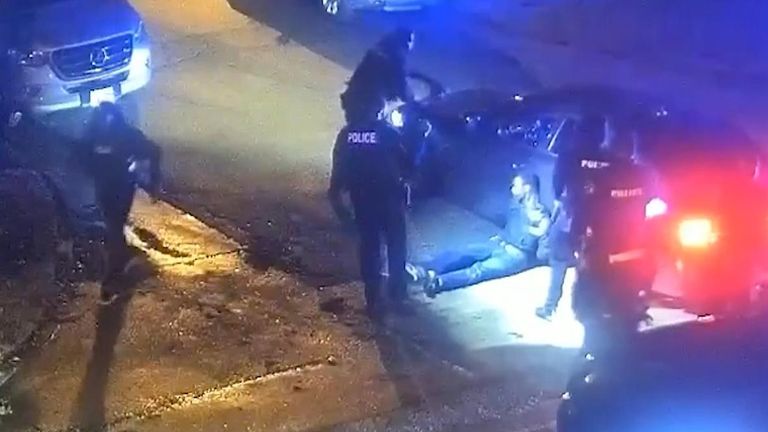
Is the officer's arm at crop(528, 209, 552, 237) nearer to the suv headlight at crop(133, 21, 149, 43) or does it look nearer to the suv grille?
the suv grille

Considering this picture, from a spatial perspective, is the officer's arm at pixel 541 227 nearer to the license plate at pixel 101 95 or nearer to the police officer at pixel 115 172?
the police officer at pixel 115 172

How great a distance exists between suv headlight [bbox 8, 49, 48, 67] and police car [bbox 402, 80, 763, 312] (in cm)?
491

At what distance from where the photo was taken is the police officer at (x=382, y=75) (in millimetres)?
9156

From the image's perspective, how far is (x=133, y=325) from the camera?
367 inches

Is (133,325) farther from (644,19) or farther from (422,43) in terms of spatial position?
(644,19)

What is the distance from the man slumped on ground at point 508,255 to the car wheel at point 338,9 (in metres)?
11.1

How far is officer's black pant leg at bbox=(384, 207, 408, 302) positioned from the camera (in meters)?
9.23

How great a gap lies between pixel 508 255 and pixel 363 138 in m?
1.74

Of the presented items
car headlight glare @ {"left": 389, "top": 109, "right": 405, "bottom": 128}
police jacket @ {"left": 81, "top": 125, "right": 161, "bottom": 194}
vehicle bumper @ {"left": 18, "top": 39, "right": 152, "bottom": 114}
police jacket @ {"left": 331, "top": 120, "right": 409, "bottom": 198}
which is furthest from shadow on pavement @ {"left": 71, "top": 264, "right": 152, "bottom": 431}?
vehicle bumper @ {"left": 18, "top": 39, "right": 152, "bottom": 114}

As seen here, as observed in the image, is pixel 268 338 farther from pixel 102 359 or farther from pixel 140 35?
pixel 140 35

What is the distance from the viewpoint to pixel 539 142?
9727 mm

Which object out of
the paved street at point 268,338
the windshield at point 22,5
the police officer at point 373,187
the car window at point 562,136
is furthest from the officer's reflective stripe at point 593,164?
the windshield at point 22,5

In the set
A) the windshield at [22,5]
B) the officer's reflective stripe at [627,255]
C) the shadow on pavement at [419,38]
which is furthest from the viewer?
the shadow on pavement at [419,38]

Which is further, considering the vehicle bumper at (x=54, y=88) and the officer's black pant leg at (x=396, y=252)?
the vehicle bumper at (x=54, y=88)
